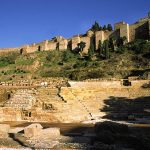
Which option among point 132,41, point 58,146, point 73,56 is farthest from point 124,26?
point 58,146

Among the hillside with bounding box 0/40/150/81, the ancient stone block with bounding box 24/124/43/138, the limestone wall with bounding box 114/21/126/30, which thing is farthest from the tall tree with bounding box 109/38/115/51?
the ancient stone block with bounding box 24/124/43/138

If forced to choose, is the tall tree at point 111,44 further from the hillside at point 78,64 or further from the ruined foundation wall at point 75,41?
the ruined foundation wall at point 75,41

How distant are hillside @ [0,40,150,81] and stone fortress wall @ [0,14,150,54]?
1.90 metres

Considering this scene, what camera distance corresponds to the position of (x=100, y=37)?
5556 cm

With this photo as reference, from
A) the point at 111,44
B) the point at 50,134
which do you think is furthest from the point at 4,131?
the point at 111,44

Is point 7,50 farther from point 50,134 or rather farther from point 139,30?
point 50,134

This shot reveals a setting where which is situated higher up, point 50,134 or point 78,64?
point 78,64

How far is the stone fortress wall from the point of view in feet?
172

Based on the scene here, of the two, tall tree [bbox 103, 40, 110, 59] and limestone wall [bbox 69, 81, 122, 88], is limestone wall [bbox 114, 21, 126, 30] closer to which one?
A: tall tree [bbox 103, 40, 110, 59]

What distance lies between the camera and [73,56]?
55.2 m

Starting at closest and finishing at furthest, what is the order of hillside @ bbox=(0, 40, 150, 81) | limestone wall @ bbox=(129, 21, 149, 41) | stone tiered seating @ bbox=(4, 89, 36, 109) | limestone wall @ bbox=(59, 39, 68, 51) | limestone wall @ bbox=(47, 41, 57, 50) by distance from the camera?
stone tiered seating @ bbox=(4, 89, 36, 109), hillside @ bbox=(0, 40, 150, 81), limestone wall @ bbox=(129, 21, 149, 41), limestone wall @ bbox=(59, 39, 68, 51), limestone wall @ bbox=(47, 41, 57, 50)

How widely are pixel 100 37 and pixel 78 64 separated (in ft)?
30.8

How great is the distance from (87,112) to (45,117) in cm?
324

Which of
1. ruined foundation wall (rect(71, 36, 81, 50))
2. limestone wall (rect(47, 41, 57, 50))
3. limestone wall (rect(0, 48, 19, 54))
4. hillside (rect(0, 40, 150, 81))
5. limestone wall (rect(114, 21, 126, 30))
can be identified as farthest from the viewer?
limestone wall (rect(0, 48, 19, 54))
